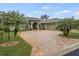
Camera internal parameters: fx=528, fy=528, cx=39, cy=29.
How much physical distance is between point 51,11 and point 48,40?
1.13 feet

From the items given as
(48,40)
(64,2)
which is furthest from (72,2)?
(48,40)

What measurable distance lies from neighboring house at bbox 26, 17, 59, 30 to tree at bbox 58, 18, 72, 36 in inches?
2.4

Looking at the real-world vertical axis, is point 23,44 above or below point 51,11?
below

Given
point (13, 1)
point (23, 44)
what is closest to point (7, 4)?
point (13, 1)

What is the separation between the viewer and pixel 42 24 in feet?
20.6

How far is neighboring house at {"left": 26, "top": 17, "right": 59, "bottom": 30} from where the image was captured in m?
6.24

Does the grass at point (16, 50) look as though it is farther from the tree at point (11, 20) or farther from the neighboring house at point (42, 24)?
the neighboring house at point (42, 24)

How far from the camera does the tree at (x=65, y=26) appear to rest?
6254mm

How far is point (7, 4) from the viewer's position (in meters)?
6.21

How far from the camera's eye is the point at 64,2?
621 centimetres

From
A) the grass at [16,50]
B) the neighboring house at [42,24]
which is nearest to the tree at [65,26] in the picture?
the neighboring house at [42,24]

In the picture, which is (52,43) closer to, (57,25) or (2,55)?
(57,25)

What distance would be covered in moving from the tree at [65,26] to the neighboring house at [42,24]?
2.4 inches

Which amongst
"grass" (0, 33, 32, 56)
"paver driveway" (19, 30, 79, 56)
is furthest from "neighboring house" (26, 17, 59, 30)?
"grass" (0, 33, 32, 56)
